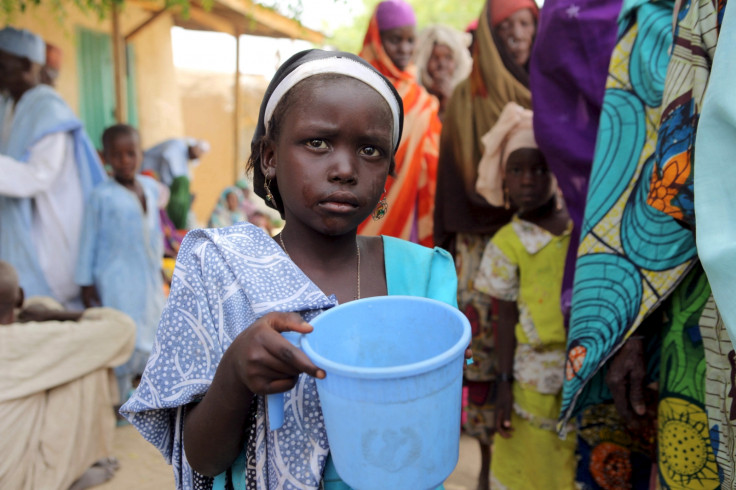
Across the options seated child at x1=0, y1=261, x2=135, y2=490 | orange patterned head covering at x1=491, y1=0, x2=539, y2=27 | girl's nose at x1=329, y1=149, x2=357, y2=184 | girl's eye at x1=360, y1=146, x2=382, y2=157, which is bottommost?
seated child at x1=0, y1=261, x2=135, y2=490

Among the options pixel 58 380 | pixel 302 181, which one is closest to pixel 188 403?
pixel 302 181

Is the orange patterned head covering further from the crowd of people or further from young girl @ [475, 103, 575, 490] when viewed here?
young girl @ [475, 103, 575, 490]

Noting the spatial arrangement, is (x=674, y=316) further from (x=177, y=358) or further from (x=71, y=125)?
(x=71, y=125)

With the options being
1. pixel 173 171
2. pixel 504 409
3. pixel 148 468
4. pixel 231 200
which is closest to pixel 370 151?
pixel 504 409

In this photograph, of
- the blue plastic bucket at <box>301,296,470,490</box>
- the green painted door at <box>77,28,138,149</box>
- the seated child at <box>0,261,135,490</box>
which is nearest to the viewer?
the blue plastic bucket at <box>301,296,470,490</box>

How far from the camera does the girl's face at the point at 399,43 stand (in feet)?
12.9

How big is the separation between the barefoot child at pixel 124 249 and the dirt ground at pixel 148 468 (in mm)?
386

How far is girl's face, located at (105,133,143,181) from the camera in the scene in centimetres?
396

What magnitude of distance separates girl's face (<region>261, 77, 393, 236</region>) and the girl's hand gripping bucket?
258 millimetres

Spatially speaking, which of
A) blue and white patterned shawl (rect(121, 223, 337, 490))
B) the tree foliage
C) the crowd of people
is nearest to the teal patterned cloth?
the crowd of people

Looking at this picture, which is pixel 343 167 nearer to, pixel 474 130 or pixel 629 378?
pixel 629 378

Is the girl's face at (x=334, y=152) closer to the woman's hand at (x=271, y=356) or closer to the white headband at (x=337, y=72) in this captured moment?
the white headband at (x=337, y=72)

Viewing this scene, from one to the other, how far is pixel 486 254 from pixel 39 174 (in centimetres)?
287

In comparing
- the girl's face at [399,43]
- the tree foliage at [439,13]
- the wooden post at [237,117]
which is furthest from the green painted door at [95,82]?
the tree foliage at [439,13]
